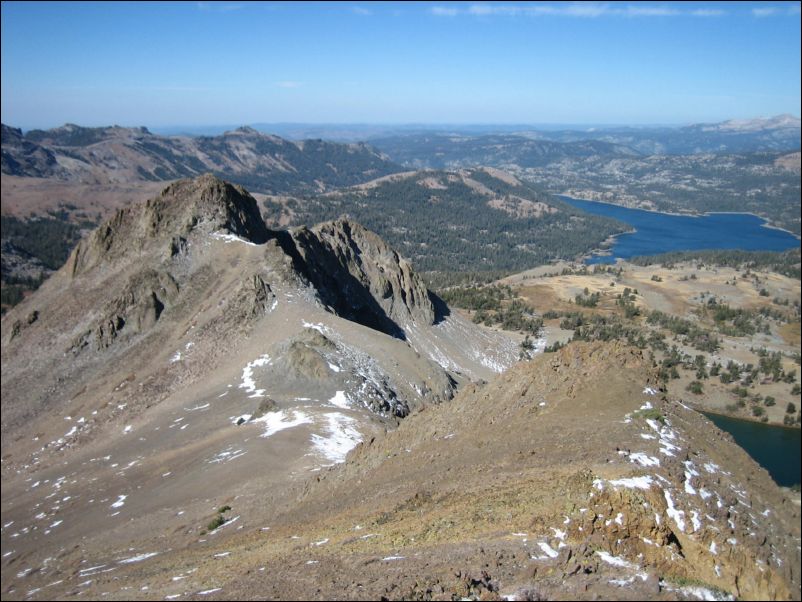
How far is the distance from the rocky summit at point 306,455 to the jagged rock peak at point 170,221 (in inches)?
11.3

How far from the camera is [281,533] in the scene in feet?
70.4

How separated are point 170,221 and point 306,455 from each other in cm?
4469

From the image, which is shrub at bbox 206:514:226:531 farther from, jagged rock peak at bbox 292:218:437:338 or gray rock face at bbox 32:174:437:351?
jagged rock peak at bbox 292:218:437:338

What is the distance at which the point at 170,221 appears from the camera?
6519 centimetres

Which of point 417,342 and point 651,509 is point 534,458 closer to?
point 651,509

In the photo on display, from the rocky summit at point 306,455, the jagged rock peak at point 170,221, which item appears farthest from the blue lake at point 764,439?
the jagged rock peak at point 170,221

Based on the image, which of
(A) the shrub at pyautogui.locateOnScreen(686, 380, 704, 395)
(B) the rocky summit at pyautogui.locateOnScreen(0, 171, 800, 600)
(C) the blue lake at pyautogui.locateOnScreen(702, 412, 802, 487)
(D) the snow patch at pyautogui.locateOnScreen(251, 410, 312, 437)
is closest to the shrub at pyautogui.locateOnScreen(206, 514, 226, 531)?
(B) the rocky summit at pyautogui.locateOnScreen(0, 171, 800, 600)

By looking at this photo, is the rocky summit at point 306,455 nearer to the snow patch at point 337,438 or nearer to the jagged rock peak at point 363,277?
the snow patch at point 337,438

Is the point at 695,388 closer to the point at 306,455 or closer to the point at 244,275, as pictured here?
the point at 244,275

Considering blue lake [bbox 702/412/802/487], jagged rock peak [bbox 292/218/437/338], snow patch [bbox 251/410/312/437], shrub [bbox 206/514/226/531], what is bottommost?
blue lake [bbox 702/412/802/487]

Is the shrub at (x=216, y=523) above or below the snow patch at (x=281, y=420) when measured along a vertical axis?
above

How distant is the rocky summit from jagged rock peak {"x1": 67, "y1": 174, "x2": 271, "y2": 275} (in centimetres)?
29

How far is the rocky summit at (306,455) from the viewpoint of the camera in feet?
42.6

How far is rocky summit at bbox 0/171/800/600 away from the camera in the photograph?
42.6 feet
